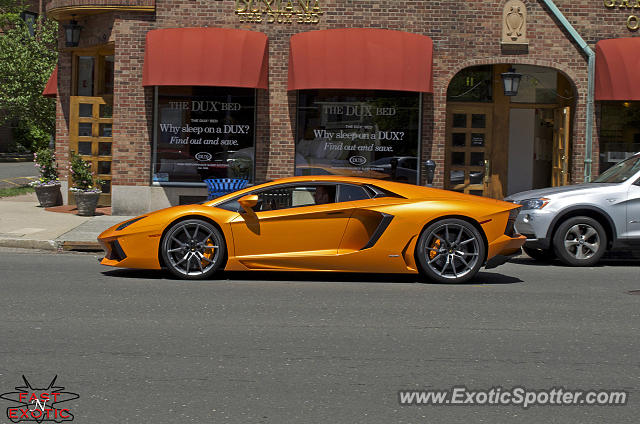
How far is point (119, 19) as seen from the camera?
59.8ft

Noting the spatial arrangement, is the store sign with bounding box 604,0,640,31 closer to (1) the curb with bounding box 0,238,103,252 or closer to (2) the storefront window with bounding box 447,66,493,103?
(2) the storefront window with bounding box 447,66,493,103

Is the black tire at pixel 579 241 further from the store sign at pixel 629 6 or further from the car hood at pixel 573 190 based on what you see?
the store sign at pixel 629 6

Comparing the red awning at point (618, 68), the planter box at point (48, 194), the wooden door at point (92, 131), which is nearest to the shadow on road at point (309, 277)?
the red awning at point (618, 68)

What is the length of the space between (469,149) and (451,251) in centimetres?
981

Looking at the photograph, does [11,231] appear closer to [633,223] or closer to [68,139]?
[68,139]

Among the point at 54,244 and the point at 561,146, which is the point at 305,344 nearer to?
the point at 54,244

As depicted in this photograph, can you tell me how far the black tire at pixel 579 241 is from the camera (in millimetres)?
12383

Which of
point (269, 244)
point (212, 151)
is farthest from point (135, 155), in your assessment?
point (269, 244)

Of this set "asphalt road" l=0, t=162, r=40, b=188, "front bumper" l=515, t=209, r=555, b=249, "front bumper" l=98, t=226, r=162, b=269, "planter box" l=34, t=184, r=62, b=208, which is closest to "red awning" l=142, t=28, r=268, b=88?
"planter box" l=34, t=184, r=62, b=208

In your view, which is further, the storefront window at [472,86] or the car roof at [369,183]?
the storefront window at [472,86]

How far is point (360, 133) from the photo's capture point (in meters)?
18.2

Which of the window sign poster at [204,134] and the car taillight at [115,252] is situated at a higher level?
the window sign poster at [204,134]

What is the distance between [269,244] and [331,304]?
1678 mm

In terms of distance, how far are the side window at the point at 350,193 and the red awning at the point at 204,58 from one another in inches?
297
